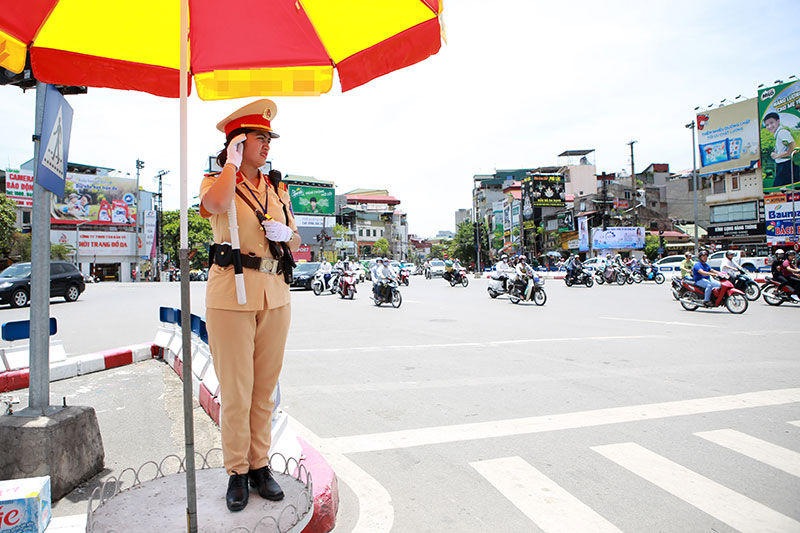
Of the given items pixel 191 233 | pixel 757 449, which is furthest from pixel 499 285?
pixel 191 233

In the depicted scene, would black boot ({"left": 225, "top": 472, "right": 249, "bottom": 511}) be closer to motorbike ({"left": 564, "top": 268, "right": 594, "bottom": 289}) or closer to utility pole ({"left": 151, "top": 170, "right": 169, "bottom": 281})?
motorbike ({"left": 564, "top": 268, "right": 594, "bottom": 289})

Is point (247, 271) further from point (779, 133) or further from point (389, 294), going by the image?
point (779, 133)

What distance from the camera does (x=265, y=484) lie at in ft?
7.91

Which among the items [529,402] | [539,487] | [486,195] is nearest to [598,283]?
[529,402]

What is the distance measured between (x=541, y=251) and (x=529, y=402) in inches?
2514

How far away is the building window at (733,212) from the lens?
136ft

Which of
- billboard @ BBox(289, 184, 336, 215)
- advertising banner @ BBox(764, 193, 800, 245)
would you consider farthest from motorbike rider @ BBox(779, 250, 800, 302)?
billboard @ BBox(289, 184, 336, 215)

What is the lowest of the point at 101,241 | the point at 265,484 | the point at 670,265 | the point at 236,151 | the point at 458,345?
the point at 458,345

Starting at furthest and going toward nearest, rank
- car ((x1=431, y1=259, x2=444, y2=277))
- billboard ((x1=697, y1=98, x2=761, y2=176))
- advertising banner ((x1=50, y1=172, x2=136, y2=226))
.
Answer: advertising banner ((x1=50, y1=172, x2=136, y2=226))
car ((x1=431, y1=259, x2=444, y2=277))
billboard ((x1=697, y1=98, x2=761, y2=176))

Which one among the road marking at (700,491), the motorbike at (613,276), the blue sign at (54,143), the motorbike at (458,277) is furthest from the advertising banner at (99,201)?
the road marking at (700,491)

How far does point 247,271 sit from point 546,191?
6889 cm

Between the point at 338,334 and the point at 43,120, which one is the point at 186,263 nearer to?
the point at 43,120

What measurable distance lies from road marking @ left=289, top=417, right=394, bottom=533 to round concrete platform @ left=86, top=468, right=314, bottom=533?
0.33 m

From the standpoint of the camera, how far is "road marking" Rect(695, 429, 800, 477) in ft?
10.2
